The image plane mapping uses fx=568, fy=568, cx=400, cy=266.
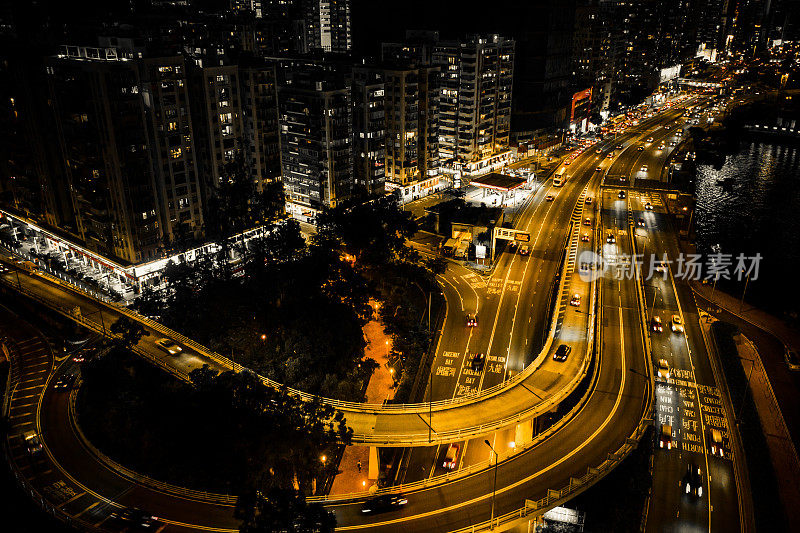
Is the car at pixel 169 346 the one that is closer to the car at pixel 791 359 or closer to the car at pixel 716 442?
the car at pixel 716 442

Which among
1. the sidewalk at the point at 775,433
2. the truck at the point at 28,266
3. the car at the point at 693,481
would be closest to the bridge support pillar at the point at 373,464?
the car at the point at 693,481

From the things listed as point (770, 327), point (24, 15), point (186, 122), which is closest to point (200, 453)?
point (186, 122)

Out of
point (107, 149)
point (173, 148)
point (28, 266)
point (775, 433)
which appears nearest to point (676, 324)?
point (775, 433)

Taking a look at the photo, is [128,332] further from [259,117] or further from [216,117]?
[259,117]

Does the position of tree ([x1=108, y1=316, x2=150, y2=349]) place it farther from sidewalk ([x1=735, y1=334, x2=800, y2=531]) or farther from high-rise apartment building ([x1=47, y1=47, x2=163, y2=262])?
sidewalk ([x1=735, y1=334, x2=800, y2=531])

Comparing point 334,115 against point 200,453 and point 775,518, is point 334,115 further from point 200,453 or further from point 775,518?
point 775,518

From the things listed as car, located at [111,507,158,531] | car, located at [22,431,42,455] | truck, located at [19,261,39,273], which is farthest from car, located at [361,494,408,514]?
truck, located at [19,261,39,273]
